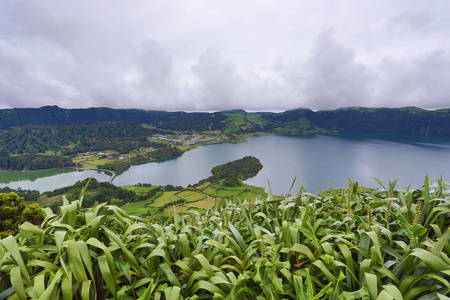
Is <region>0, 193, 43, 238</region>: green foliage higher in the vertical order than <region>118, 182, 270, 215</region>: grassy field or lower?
higher

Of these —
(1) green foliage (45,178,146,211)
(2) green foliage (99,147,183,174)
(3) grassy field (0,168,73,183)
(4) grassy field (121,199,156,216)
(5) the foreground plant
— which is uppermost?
(5) the foreground plant

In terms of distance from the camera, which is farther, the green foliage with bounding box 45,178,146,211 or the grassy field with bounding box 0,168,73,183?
the grassy field with bounding box 0,168,73,183

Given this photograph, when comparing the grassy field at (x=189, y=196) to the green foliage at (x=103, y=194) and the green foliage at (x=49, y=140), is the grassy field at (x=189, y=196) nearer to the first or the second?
the green foliage at (x=103, y=194)

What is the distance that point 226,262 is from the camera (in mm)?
1536

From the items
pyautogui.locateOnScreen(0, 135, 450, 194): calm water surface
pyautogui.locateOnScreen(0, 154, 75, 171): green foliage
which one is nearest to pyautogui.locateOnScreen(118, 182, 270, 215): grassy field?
pyautogui.locateOnScreen(0, 135, 450, 194): calm water surface

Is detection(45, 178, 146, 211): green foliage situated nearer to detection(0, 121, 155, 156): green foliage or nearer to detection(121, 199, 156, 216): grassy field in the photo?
detection(121, 199, 156, 216): grassy field

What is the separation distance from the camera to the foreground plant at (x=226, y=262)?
1086 millimetres

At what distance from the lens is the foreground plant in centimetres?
109

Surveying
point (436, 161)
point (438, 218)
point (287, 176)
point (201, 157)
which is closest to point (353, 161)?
point (436, 161)

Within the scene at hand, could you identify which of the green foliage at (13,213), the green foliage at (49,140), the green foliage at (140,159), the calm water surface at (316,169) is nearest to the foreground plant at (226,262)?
the green foliage at (13,213)

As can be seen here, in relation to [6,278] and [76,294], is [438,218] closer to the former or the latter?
[76,294]

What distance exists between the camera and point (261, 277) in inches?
46.7

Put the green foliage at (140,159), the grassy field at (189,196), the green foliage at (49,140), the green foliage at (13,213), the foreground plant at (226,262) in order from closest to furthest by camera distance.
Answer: the foreground plant at (226,262)
the green foliage at (13,213)
the grassy field at (189,196)
the green foliage at (140,159)
the green foliage at (49,140)

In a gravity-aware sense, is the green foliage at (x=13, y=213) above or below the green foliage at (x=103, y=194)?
above
